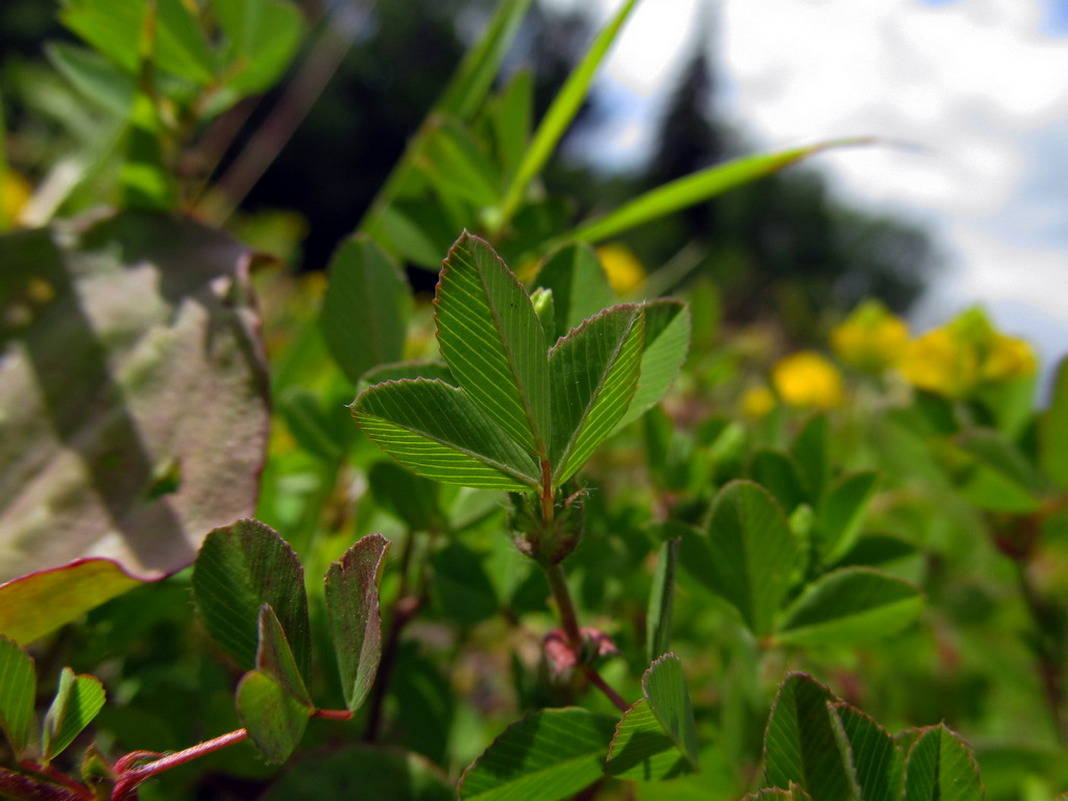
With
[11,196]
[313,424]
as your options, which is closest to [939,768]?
[313,424]

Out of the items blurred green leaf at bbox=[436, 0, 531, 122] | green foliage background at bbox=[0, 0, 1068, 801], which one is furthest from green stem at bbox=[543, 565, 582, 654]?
blurred green leaf at bbox=[436, 0, 531, 122]

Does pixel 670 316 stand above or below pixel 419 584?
above

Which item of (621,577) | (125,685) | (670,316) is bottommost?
(125,685)

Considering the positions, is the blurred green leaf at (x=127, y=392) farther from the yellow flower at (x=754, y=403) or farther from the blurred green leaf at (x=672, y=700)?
the yellow flower at (x=754, y=403)

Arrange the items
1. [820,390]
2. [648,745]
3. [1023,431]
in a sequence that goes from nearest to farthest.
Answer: [648,745], [1023,431], [820,390]

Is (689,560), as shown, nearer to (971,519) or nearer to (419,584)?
(419,584)

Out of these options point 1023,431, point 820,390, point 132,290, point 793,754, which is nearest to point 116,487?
point 132,290

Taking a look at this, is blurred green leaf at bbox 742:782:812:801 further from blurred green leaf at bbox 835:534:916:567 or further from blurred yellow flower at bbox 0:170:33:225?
blurred yellow flower at bbox 0:170:33:225
